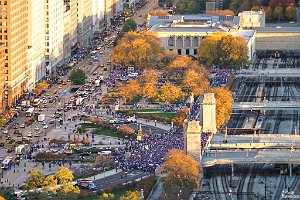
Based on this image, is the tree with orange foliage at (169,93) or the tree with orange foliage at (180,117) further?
the tree with orange foliage at (169,93)

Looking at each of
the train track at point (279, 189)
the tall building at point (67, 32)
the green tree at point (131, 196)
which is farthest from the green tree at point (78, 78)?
the green tree at point (131, 196)

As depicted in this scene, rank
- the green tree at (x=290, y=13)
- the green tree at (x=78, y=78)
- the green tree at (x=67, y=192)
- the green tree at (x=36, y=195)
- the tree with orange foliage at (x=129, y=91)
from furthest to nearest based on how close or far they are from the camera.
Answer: the green tree at (x=290, y=13), the green tree at (x=78, y=78), the tree with orange foliage at (x=129, y=91), the green tree at (x=36, y=195), the green tree at (x=67, y=192)

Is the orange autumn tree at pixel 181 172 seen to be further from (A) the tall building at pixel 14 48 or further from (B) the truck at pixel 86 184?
(A) the tall building at pixel 14 48

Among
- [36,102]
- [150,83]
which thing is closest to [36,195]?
[36,102]

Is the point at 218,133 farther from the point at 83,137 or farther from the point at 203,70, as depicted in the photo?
the point at 203,70

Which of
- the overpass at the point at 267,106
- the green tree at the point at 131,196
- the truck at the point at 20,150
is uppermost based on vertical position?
the green tree at the point at 131,196

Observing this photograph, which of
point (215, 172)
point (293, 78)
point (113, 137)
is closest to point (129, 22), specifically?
point (293, 78)

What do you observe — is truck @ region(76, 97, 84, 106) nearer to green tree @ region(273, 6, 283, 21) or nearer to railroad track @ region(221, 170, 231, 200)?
railroad track @ region(221, 170, 231, 200)

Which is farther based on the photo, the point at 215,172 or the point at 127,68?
the point at 127,68
